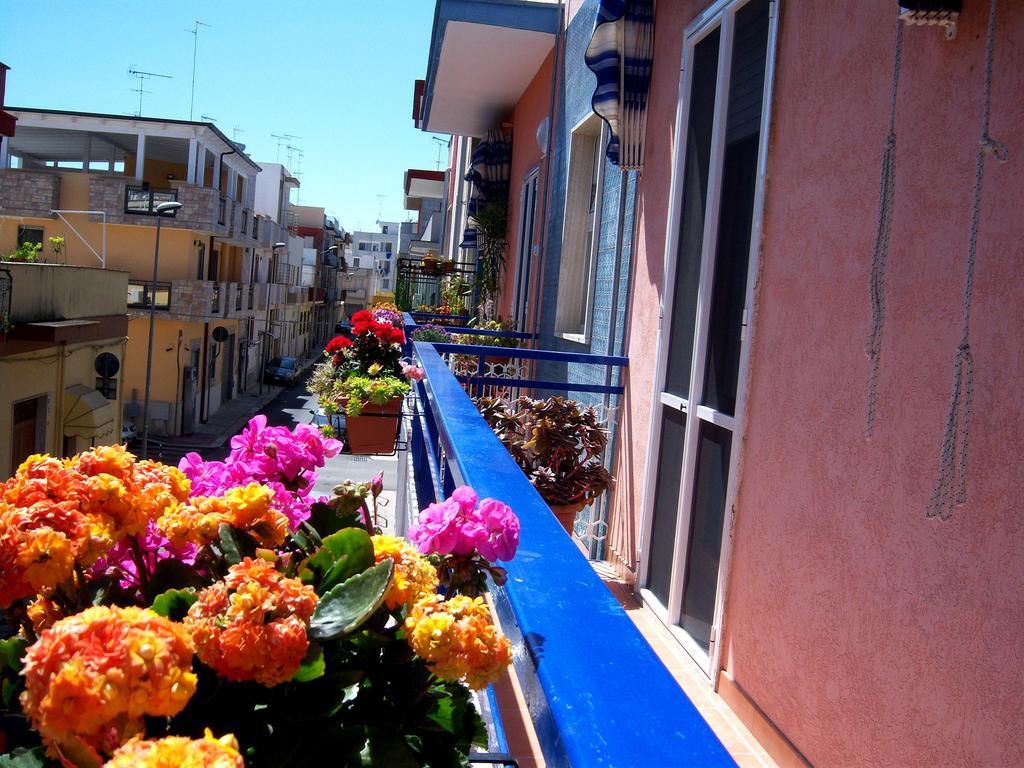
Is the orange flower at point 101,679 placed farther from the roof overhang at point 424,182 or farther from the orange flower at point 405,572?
the roof overhang at point 424,182

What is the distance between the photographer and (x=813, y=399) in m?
3.25

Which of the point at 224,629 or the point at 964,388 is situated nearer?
the point at 224,629

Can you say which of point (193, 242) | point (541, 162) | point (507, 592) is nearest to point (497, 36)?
point (541, 162)

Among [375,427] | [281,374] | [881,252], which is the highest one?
[881,252]

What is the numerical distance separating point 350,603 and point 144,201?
3079 cm

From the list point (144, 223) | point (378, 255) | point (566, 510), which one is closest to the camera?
point (566, 510)

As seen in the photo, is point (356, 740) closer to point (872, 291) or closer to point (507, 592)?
point (507, 592)

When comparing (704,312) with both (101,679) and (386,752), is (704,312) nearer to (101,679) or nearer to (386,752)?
(386,752)

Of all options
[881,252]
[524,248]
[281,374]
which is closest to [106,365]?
[524,248]

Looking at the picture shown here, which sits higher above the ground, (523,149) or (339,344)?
(523,149)

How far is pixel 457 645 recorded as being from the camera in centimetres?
100

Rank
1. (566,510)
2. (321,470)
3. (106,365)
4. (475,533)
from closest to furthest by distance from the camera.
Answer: (475,533)
(566,510)
(106,365)
(321,470)

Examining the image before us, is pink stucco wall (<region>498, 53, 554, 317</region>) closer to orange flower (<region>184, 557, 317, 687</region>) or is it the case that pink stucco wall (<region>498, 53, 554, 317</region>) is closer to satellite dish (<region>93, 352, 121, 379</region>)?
orange flower (<region>184, 557, 317, 687</region>)

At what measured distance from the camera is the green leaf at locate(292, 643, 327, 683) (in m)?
0.94
